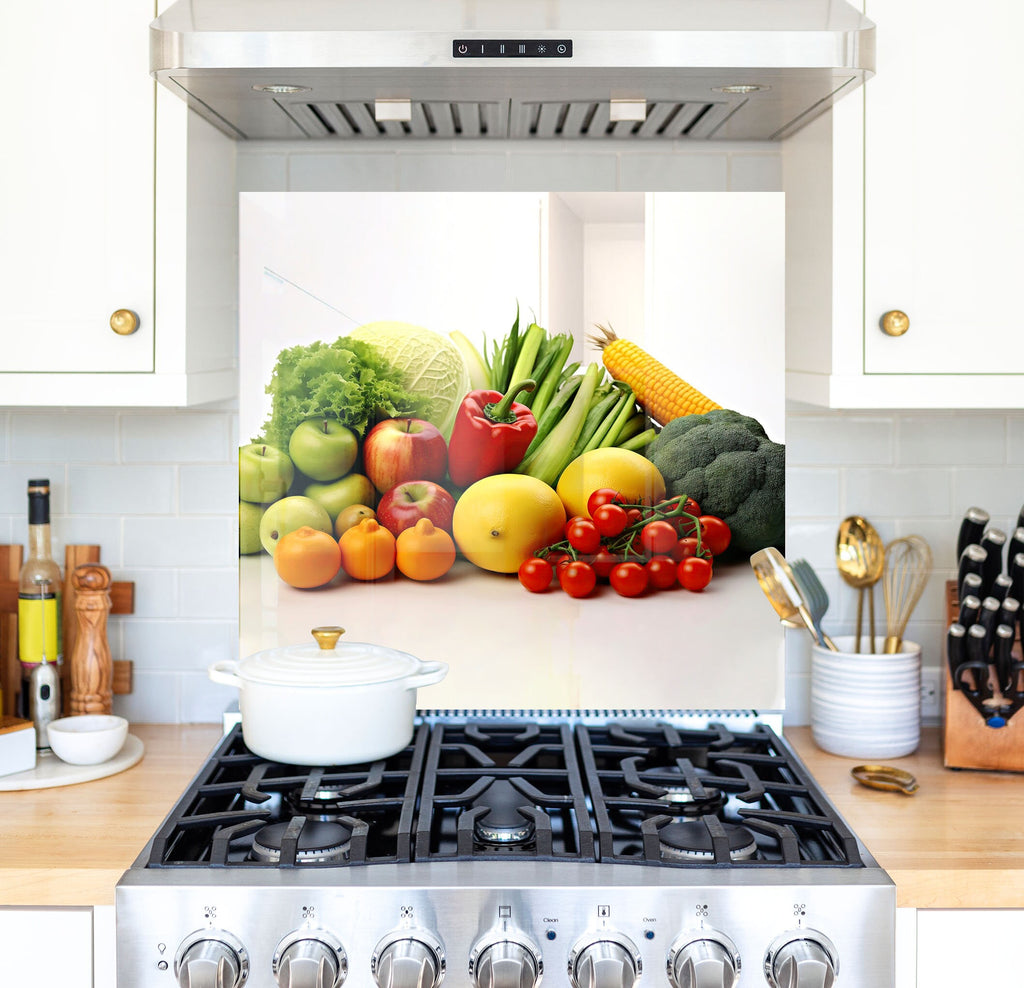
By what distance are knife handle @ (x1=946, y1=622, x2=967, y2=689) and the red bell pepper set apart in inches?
30.6

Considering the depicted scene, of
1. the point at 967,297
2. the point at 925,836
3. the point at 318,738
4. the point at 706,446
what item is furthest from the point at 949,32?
the point at 318,738

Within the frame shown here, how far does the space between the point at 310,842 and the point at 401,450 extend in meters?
0.75

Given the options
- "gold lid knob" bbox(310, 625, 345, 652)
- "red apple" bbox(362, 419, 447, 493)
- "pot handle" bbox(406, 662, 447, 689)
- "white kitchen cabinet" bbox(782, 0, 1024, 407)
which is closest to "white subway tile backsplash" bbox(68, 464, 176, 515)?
"red apple" bbox(362, 419, 447, 493)

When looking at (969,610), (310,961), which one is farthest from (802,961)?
(969,610)

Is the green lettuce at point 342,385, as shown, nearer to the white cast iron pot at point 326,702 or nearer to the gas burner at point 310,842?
the white cast iron pot at point 326,702

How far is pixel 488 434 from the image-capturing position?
198cm

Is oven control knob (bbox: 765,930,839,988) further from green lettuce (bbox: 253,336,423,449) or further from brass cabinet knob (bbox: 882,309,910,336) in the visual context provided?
green lettuce (bbox: 253,336,423,449)

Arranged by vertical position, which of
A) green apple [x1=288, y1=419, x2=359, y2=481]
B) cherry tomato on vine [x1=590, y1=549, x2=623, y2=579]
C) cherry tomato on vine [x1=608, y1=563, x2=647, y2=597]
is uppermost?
green apple [x1=288, y1=419, x2=359, y2=481]

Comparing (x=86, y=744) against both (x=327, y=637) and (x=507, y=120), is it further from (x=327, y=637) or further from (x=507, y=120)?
(x=507, y=120)

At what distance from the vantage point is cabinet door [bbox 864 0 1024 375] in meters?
1.58

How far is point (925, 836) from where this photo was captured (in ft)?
4.94

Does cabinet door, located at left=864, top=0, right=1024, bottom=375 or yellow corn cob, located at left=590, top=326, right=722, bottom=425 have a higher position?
cabinet door, located at left=864, top=0, right=1024, bottom=375

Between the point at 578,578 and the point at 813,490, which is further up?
the point at 813,490

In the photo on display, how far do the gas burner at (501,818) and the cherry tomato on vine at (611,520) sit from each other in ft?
1.68
